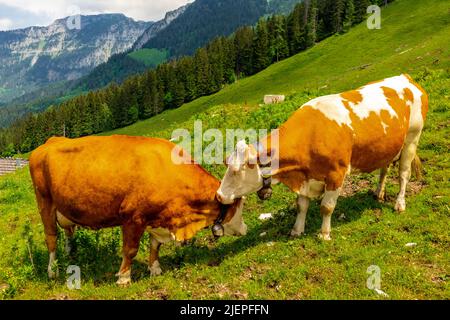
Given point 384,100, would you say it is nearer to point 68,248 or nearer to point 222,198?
point 222,198

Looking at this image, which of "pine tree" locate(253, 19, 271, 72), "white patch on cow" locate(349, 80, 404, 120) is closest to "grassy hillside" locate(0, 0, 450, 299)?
"white patch on cow" locate(349, 80, 404, 120)

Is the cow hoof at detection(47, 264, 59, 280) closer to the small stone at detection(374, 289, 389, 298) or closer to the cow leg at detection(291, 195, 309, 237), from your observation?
the cow leg at detection(291, 195, 309, 237)

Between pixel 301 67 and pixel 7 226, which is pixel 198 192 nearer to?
pixel 7 226

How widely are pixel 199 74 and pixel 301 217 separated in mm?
116728

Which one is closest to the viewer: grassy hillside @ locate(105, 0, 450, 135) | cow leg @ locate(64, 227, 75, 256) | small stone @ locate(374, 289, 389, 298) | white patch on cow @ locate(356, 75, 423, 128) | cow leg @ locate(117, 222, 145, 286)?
small stone @ locate(374, 289, 389, 298)

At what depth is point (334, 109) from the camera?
10047 mm

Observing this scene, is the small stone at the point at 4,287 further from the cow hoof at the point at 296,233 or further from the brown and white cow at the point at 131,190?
the cow hoof at the point at 296,233

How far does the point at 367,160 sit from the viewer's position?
10.5m

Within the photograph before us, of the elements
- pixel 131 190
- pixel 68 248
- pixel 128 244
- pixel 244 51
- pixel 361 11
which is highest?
pixel 361 11

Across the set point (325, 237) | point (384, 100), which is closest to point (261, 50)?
point (384, 100)

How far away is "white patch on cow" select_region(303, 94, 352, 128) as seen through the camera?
9.92 meters

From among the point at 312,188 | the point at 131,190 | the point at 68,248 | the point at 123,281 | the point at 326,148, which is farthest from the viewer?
the point at 68,248

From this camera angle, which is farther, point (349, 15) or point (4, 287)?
point (349, 15)

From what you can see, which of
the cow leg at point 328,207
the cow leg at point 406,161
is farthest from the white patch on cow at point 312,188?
the cow leg at point 406,161
